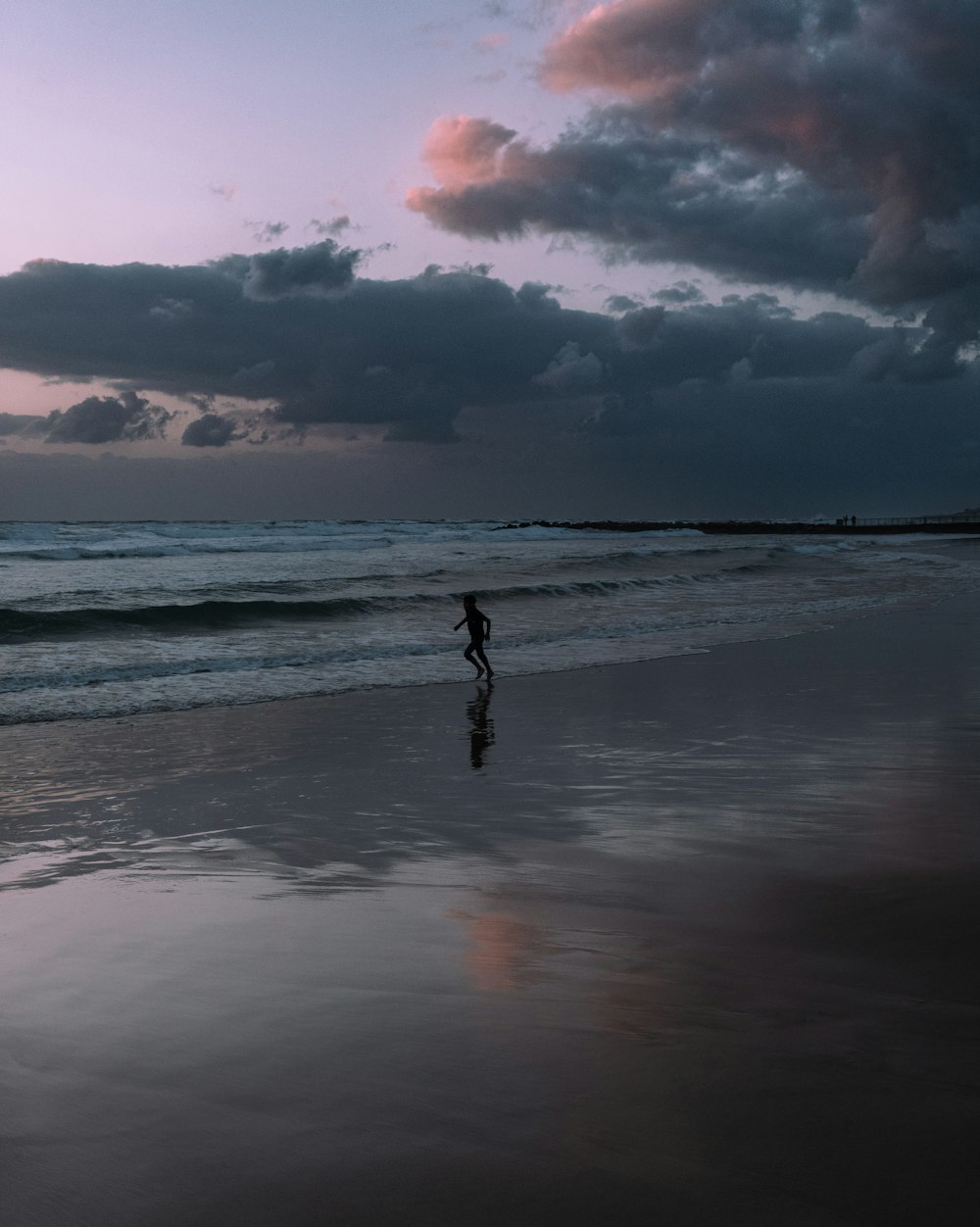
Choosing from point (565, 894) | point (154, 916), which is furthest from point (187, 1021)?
point (565, 894)

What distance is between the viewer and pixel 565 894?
19.8 feet

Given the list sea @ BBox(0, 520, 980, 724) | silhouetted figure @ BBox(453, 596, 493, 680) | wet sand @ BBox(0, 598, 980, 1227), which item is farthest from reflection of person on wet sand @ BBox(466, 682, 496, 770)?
sea @ BBox(0, 520, 980, 724)

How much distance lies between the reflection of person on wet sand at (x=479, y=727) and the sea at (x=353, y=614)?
2160mm

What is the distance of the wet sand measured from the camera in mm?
3172

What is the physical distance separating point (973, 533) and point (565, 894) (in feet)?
409

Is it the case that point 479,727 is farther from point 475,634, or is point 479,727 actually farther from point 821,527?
point 821,527

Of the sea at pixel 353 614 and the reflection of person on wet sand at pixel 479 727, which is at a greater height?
the sea at pixel 353 614

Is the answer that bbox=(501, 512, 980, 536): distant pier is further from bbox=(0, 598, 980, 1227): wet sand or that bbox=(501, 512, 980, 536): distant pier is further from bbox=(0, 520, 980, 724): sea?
bbox=(0, 598, 980, 1227): wet sand

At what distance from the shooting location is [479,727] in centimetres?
1255

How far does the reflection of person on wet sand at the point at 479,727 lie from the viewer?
1079 cm

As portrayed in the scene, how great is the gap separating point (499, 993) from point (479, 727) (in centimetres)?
800

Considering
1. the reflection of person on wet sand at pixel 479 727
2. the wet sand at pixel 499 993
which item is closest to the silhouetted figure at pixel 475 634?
the reflection of person on wet sand at pixel 479 727

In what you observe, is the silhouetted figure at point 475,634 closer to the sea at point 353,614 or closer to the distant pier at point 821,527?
the sea at point 353,614

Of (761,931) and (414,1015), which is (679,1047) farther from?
(761,931)
